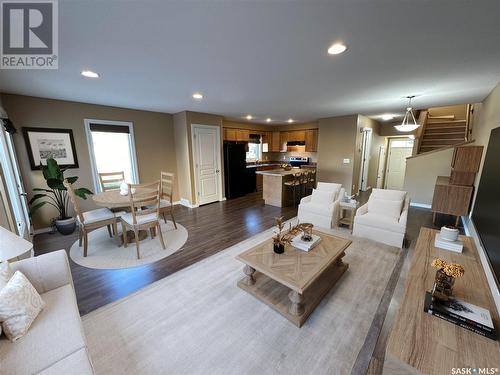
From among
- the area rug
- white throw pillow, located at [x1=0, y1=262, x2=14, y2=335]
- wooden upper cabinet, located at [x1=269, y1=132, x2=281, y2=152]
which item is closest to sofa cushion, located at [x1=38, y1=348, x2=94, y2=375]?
the area rug

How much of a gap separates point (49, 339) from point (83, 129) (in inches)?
161

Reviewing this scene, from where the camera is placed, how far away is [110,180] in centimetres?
405

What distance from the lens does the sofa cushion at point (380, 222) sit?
2.99 m

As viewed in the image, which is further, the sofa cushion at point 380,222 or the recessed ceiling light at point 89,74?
the sofa cushion at point 380,222

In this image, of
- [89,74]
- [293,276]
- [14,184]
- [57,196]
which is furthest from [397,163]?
[14,184]

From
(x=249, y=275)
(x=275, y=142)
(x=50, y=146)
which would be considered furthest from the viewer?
(x=275, y=142)

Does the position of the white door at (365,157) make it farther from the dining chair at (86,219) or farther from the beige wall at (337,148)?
the dining chair at (86,219)

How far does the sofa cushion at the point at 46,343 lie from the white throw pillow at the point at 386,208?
3882 millimetres

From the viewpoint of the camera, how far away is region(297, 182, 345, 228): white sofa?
367 cm

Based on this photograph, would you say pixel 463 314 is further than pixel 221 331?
No

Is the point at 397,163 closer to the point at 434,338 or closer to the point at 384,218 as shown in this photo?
the point at 384,218

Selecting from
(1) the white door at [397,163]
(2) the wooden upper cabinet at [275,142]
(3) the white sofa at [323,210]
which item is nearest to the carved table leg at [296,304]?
(3) the white sofa at [323,210]

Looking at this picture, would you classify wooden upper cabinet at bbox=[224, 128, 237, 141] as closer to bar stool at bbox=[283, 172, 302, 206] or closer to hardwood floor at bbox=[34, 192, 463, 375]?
hardwood floor at bbox=[34, 192, 463, 375]

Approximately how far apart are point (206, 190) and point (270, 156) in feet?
13.3
